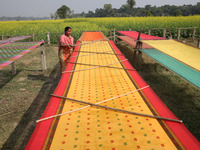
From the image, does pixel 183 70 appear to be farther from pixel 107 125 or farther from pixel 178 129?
pixel 107 125

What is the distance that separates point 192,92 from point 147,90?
8.69 ft

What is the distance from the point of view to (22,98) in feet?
14.0

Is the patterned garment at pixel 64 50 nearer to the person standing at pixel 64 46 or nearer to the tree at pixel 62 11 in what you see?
the person standing at pixel 64 46

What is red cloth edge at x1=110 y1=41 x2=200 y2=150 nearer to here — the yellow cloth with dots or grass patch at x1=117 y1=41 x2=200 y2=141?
the yellow cloth with dots

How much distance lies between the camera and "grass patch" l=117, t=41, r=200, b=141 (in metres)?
3.30

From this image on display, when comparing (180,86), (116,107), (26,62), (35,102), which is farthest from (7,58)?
(180,86)

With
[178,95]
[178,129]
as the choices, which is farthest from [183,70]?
[178,129]

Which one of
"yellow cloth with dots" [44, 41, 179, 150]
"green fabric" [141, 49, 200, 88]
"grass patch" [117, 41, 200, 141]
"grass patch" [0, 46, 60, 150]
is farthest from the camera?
"grass patch" [117, 41, 200, 141]

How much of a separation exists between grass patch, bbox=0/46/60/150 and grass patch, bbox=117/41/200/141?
3.04 metres

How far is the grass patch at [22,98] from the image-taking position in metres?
2.98

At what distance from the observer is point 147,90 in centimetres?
246

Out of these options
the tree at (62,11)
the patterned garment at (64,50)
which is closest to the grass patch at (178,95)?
the patterned garment at (64,50)

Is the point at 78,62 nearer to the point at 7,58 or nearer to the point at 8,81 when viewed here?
the point at 7,58

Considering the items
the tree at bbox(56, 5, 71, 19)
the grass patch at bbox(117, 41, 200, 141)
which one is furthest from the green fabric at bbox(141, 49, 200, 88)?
the tree at bbox(56, 5, 71, 19)
